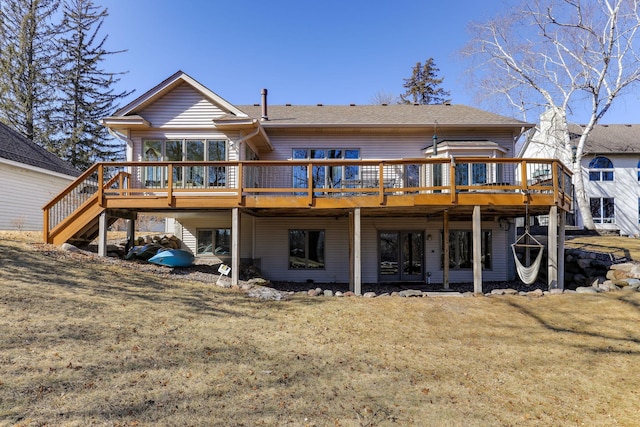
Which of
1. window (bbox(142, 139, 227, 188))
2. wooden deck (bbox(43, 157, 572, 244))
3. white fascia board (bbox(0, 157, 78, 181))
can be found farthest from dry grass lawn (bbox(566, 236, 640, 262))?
white fascia board (bbox(0, 157, 78, 181))

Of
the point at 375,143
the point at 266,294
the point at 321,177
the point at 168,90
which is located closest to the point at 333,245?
the point at 321,177

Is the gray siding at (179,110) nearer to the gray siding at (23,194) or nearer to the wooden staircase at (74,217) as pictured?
the wooden staircase at (74,217)

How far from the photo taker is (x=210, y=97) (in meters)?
11.8

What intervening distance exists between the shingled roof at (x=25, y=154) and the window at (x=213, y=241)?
8746mm

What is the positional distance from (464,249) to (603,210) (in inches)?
642

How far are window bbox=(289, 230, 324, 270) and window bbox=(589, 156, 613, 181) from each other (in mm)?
20604

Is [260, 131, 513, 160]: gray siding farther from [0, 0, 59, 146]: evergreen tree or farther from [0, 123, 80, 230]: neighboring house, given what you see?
[0, 0, 59, 146]: evergreen tree

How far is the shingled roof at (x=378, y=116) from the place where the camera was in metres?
13.0

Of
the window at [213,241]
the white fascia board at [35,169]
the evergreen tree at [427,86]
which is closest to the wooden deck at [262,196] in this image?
the window at [213,241]

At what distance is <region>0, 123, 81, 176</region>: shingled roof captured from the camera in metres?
15.0

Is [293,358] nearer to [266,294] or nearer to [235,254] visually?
[266,294]

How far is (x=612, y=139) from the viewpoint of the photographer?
23922 mm

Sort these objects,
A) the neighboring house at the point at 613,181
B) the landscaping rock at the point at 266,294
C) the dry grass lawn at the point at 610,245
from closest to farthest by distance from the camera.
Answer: the landscaping rock at the point at 266,294
the dry grass lawn at the point at 610,245
the neighboring house at the point at 613,181

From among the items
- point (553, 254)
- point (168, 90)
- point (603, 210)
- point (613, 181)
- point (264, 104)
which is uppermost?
point (264, 104)
